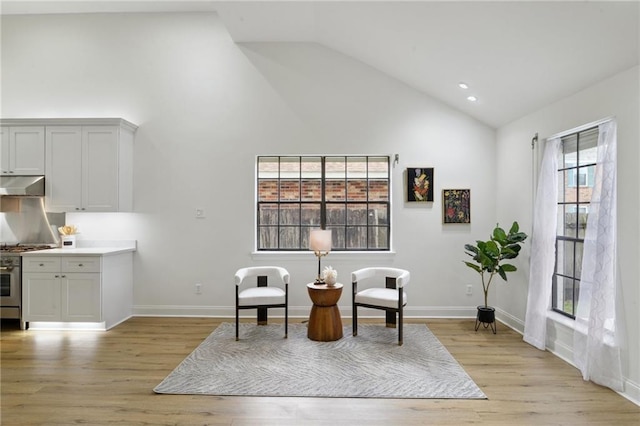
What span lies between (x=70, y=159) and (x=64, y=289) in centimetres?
158

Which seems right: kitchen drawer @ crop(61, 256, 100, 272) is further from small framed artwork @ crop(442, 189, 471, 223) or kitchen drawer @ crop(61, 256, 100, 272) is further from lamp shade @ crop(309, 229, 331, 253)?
small framed artwork @ crop(442, 189, 471, 223)

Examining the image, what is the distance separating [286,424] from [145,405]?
1047mm

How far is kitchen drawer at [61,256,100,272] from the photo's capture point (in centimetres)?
451

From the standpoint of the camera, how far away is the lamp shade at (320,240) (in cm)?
450

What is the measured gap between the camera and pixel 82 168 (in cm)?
480

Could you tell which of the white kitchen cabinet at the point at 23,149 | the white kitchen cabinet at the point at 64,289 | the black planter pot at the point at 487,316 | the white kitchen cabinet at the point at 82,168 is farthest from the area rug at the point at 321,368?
the white kitchen cabinet at the point at 23,149

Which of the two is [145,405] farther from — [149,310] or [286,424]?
[149,310]

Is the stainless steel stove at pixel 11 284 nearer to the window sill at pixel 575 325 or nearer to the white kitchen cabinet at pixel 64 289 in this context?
the white kitchen cabinet at pixel 64 289

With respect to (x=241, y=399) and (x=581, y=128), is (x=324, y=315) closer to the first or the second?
(x=241, y=399)

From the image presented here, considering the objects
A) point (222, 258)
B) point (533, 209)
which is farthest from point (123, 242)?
point (533, 209)

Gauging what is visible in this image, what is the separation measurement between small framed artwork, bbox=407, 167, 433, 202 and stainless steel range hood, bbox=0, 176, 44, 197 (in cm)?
460

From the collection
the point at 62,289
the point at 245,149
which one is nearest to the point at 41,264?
the point at 62,289

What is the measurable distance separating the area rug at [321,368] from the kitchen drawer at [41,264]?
6.64ft

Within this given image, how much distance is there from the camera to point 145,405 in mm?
2760
